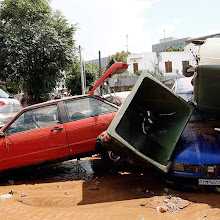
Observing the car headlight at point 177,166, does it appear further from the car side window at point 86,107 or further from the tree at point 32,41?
the tree at point 32,41

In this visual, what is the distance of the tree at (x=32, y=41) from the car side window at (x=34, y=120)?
11.1 metres

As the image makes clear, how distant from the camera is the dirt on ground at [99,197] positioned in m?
3.75

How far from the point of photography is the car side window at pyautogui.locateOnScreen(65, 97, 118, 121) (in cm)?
586

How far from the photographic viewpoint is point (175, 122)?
5.09 metres

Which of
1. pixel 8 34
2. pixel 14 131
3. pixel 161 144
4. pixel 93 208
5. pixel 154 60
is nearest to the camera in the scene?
pixel 93 208

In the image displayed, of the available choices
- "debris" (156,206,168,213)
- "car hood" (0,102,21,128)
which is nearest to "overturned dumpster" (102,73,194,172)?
"debris" (156,206,168,213)

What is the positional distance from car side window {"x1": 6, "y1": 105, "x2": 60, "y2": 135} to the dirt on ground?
975 mm

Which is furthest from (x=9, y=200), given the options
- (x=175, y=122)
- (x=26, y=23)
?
(x=26, y=23)

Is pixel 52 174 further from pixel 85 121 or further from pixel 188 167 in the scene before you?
pixel 188 167

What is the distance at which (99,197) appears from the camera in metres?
4.48

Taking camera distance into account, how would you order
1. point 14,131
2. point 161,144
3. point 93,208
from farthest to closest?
point 14,131 < point 161,144 < point 93,208

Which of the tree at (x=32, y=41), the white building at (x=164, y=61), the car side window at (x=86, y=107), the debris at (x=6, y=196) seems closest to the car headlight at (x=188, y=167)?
the car side window at (x=86, y=107)

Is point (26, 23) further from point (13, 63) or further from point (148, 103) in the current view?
point (148, 103)

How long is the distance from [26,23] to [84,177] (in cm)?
1340
